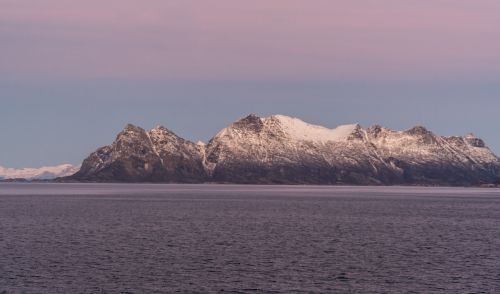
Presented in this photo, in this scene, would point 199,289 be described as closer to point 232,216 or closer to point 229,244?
point 229,244

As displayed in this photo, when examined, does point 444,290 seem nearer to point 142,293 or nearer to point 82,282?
point 142,293

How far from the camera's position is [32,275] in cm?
6856

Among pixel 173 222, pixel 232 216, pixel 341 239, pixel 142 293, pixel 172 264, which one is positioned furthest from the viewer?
pixel 232 216

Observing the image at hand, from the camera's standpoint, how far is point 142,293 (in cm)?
6131

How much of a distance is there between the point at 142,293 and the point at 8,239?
144 feet

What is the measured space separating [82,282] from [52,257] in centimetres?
1725

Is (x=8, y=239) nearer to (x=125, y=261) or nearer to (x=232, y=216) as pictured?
(x=125, y=261)

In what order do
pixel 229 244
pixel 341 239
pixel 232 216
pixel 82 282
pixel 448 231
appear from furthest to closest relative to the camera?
pixel 232 216
pixel 448 231
pixel 341 239
pixel 229 244
pixel 82 282

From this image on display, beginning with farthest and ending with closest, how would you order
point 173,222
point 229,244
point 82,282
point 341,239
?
point 173,222
point 341,239
point 229,244
point 82,282

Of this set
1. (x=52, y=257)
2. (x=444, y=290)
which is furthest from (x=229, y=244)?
(x=444, y=290)

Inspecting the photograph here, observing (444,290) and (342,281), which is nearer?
(444,290)

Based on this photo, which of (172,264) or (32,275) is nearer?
(32,275)

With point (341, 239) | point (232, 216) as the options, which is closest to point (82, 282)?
point (341, 239)

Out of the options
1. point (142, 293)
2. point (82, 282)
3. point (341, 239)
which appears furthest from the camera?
point (341, 239)
